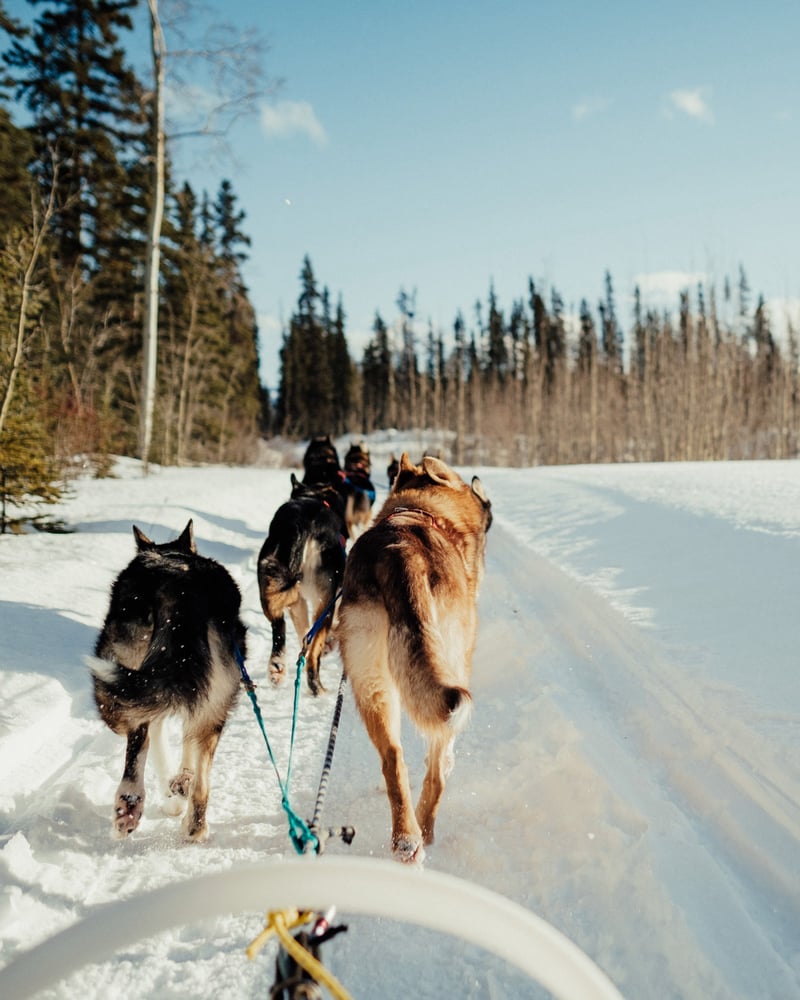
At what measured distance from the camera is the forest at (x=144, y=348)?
9.71 metres

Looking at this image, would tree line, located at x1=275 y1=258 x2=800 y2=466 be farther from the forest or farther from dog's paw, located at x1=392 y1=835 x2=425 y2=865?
dog's paw, located at x1=392 y1=835 x2=425 y2=865

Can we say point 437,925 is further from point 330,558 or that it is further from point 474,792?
point 330,558

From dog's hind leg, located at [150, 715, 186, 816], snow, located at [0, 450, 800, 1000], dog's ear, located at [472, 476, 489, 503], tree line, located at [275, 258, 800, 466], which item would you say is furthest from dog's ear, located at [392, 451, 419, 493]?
tree line, located at [275, 258, 800, 466]

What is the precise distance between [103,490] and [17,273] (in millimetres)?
3620

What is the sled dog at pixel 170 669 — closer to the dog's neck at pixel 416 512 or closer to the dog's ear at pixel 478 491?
the dog's neck at pixel 416 512

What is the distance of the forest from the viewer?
382 inches

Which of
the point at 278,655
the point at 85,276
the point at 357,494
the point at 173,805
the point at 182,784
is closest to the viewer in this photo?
the point at 182,784

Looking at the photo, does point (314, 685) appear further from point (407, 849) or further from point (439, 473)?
point (407, 849)

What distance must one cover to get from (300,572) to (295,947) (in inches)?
153

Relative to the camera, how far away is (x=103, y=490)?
10266mm

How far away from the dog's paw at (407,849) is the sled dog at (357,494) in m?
5.54

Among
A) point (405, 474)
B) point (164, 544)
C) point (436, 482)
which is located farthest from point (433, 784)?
point (164, 544)

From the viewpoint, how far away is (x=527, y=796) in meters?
2.75

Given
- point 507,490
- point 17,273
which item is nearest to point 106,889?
point 17,273
